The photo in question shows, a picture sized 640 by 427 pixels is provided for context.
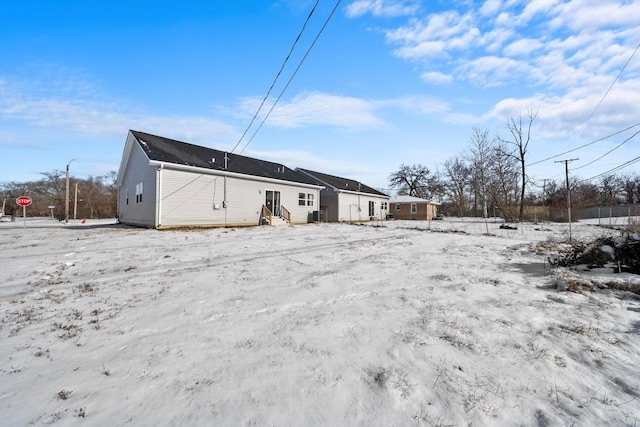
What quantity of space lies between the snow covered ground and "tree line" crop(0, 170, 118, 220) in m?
45.1

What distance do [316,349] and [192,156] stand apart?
15265 millimetres

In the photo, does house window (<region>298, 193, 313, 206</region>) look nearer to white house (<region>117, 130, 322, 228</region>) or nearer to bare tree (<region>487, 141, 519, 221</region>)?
white house (<region>117, 130, 322, 228</region>)

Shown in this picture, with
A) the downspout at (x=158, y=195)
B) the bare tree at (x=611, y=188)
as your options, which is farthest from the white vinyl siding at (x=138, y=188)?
the bare tree at (x=611, y=188)

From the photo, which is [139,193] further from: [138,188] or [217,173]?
[217,173]

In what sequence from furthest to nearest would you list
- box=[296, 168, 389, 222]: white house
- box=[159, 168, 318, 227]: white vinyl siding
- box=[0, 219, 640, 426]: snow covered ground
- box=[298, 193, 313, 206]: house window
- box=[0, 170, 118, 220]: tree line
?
box=[0, 170, 118, 220]: tree line, box=[296, 168, 389, 222]: white house, box=[298, 193, 313, 206]: house window, box=[159, 168, 318, 227]: white vinyl siding, box=[0, 219, 640, 426]: snow covered ground

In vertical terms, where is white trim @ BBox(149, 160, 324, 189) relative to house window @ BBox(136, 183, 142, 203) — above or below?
above

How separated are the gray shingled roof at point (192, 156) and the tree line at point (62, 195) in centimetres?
3169

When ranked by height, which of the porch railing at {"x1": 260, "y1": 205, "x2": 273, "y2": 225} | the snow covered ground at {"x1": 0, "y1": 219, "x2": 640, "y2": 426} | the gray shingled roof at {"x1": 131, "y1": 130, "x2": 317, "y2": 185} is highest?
the gray shingled roof at {"x1": 131, "y1": 130, "x2": 317, "y2": 185}

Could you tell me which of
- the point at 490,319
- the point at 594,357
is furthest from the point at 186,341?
the point at 594,357

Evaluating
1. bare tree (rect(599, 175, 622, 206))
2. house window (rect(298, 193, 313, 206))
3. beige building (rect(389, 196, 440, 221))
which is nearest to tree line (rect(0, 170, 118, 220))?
house window (rect(298, 193, 313, 206))

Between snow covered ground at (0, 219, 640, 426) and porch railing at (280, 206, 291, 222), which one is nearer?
snow covered ground at (0, 219, 640, 426)

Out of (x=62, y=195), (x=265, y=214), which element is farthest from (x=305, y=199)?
(x=62, y=195)

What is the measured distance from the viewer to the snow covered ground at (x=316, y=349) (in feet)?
6.27

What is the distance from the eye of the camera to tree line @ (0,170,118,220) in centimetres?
4119
